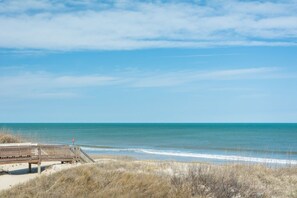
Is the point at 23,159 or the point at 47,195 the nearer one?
the point at 47,195

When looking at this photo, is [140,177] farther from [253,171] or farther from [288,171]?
[288,171]

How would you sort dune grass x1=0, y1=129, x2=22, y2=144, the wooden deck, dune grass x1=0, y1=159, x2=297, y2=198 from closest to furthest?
dune grass x1=0, y1=159, x2=297, y2=198, the wooden deck, dune grass x1=0, y1=129, x2=22, y2=144

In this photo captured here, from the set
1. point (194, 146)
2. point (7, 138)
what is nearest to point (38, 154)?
point (7, 138)

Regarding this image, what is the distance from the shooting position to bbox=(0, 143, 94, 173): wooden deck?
17267 mm

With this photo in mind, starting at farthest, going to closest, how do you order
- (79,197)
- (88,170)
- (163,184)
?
1. (88,170)
2. (163,184)
3. (79,197)

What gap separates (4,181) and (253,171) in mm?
8608

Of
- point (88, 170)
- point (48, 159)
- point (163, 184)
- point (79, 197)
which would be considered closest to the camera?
point (79, 197)

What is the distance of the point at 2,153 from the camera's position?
56.3ft

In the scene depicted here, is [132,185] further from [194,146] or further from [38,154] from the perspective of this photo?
[194,146]

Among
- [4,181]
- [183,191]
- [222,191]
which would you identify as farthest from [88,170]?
[4,181]

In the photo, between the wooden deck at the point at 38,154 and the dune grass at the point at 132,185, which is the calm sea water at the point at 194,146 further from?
the dune grass at the point at 132,185

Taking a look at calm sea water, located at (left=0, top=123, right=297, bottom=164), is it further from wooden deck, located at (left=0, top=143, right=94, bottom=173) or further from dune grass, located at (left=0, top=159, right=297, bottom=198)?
dune grass, located at (left=0, top=159, right=297, bottom=198)

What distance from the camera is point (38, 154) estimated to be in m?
17.9

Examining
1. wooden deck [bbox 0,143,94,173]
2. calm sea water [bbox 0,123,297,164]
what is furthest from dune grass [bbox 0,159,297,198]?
calm sea water [bbox 0,123,297,164]
